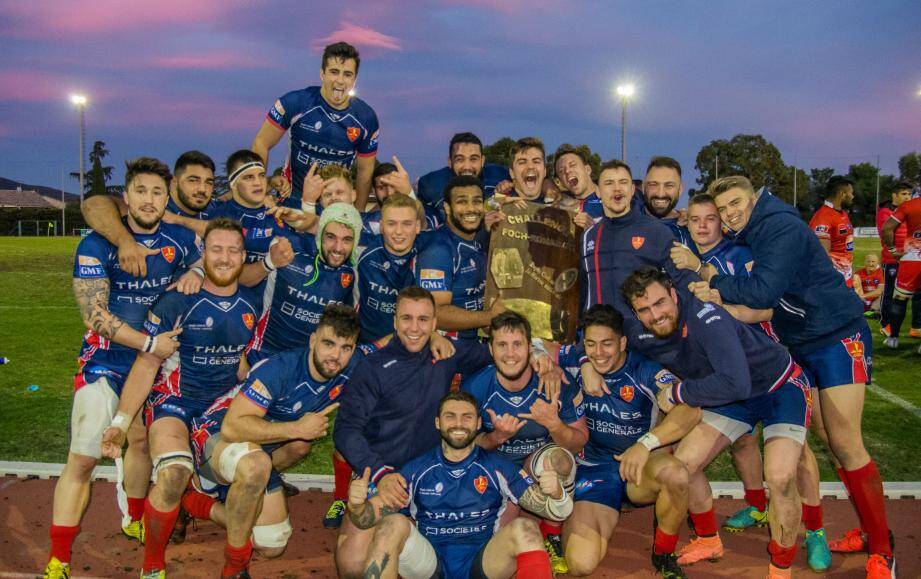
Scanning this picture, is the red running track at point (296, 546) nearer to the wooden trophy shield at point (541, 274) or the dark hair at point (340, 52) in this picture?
the wooden trophy shield at point (541, 274)

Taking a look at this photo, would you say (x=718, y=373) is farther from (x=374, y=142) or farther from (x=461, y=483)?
(x=374, y=142)

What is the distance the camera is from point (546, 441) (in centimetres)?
549

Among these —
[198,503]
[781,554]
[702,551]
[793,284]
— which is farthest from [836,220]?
[198,503]

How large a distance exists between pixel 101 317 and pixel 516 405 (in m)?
2.96

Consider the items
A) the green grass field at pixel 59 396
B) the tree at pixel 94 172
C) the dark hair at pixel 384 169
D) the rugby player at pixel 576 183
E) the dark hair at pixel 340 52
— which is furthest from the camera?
the tree at pixel 94 172

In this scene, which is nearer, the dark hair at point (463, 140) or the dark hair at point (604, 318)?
the dark hair at point (604, 318)

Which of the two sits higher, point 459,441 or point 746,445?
point 459,441

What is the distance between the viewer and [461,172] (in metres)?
7.38

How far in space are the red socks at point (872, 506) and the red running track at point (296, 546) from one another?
0.28 meters

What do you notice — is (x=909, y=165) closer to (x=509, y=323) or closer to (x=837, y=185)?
(x=837, y=185)

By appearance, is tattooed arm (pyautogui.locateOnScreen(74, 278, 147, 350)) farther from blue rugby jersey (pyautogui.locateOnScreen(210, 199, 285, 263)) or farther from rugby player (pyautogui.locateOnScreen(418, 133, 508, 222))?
rugby player (pyautogui.locateOnScreen(418, 133, 508, 222))

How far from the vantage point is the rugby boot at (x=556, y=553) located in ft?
17.6

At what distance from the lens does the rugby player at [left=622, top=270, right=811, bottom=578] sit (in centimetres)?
498

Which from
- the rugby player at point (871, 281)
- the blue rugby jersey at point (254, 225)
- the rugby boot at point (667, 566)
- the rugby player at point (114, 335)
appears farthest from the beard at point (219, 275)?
the rugby player at point (871, 281)
